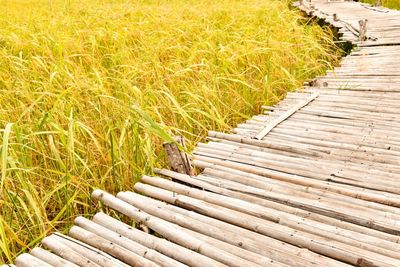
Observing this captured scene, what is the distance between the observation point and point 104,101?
122 inches

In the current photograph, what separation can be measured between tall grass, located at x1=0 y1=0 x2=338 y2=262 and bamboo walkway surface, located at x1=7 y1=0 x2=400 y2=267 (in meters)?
0.25

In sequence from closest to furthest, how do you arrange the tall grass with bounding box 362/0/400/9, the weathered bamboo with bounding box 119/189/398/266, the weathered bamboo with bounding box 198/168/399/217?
1. the weathered bamboo with bounding box 119/189/398/266
2. the weathered bamboo with bounding box 198/168/399/217
3. the tall grass with bounding box 362/0/400/9

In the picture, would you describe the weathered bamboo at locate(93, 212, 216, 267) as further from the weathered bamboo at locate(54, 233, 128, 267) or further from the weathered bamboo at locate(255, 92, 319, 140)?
the weathered bamboo at locate(255, 92, 319, 140)

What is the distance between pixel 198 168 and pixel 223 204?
2.07 feet

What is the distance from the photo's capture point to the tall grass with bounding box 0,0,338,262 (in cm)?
238

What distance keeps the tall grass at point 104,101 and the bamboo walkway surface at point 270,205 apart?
0.82ft

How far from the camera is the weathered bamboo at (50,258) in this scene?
5.90 feet

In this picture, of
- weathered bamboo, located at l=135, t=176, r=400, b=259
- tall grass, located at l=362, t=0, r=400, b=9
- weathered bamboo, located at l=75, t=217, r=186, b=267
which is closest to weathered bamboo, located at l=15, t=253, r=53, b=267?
weathered bamboo, located at l=75, t=217, r=186, b=267

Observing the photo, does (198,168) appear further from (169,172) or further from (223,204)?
(223,204)

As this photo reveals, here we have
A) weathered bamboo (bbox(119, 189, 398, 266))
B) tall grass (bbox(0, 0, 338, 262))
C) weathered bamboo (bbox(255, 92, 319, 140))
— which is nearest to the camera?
weathered bamboo (bbox(119, 189, 398, 266))

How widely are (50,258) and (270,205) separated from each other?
104 centimetres

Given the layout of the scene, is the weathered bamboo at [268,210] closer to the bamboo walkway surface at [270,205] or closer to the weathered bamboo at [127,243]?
the bamboo walkway surface at [270,205]

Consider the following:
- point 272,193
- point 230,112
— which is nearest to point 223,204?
point 272,193

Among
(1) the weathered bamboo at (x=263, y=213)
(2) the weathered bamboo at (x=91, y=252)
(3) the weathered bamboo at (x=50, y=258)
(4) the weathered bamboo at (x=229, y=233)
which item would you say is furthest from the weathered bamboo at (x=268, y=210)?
(3) the weathered bamboo at (x=50, y=258)
